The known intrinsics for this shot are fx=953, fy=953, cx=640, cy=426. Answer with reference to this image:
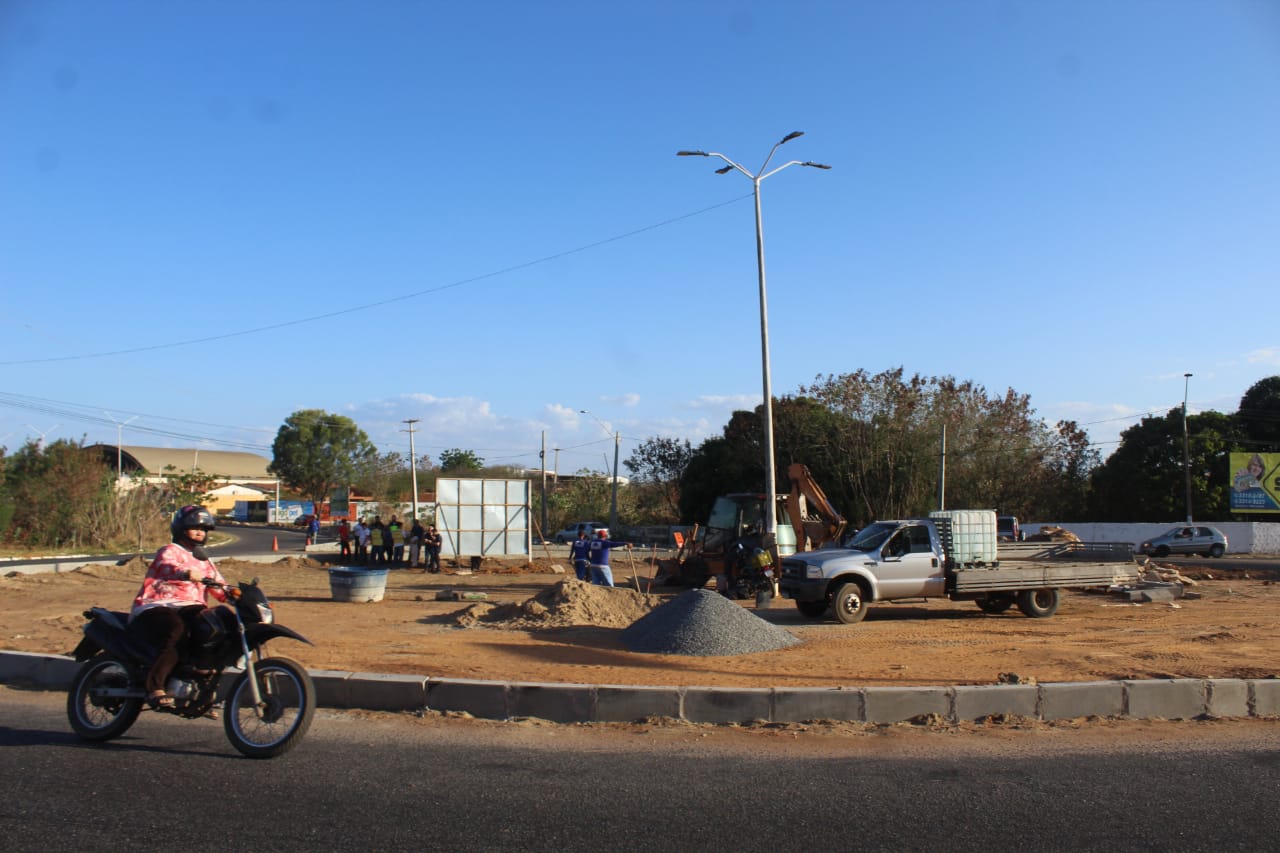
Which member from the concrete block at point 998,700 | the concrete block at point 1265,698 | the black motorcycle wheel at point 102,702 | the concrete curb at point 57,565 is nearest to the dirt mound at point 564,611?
the concrete block at point 998,700

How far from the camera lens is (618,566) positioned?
34.3 metres

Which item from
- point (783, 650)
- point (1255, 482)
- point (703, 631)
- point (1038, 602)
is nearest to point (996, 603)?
point (1038, 602)

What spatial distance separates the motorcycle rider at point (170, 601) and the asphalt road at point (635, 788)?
1.97 ft

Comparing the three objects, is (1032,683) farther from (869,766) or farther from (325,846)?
(325,846)

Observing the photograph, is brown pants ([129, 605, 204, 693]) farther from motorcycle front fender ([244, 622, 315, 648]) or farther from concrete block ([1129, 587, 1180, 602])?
concrete block ([1129, 587, 1180, 602])

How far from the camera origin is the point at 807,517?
83.1 feet

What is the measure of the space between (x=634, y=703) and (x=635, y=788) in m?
2.02

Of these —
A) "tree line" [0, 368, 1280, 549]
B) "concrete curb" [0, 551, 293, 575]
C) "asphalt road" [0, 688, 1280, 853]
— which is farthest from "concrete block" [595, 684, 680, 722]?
"tree line" [0, 368, 1280, 549]

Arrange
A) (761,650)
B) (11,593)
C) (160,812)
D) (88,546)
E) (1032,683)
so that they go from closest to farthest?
(160,812), (1032,683), (761,650), (11,593), (88,546)

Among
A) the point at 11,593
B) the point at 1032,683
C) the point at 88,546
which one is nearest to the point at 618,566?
the point at 11,593

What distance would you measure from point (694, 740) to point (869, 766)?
1375 millimetres

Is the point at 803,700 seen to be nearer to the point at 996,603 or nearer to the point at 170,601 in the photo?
the point at 170,601

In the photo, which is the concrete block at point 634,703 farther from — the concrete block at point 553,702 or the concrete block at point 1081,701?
the concrete block at point 1081,701

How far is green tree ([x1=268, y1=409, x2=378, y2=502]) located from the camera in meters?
87.5
